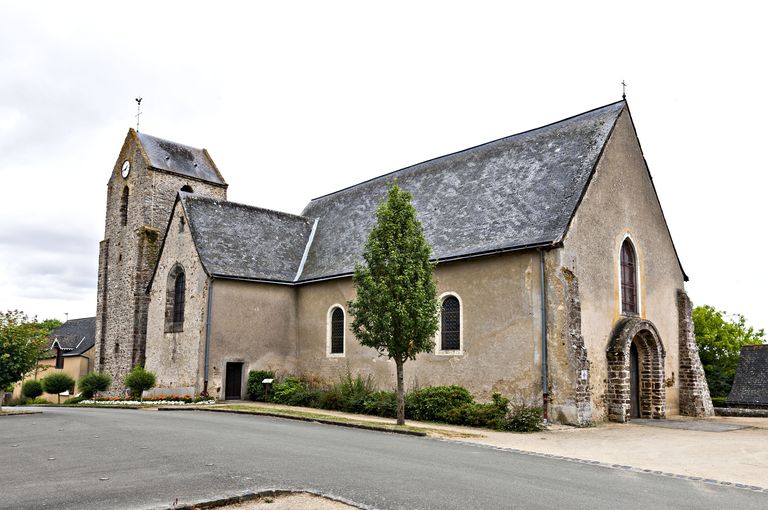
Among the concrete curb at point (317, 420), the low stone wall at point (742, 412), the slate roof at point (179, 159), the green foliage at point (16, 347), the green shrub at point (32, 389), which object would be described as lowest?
the green shrub at point (32, 389)

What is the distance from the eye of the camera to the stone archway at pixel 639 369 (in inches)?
766

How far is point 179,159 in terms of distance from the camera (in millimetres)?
37938

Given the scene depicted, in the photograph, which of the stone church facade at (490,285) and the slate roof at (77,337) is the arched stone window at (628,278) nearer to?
the stone church facade at (490,285)

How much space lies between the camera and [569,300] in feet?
60.6

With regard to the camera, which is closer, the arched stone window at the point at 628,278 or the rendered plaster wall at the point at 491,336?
the rendered plaster wall at the point at 491,336

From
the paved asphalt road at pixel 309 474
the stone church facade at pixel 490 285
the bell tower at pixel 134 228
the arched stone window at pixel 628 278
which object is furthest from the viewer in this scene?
Result: the bell tower at pixel 134 228

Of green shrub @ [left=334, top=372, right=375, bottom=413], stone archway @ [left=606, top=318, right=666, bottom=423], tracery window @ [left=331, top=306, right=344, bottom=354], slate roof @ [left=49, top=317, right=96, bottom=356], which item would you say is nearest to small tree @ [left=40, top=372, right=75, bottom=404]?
slate roof @ [left=49, top=317, right=96, bottom=356]

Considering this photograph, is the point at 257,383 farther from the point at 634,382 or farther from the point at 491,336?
the point at 634,382

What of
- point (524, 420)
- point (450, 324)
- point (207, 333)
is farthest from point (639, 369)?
point (207, 333)

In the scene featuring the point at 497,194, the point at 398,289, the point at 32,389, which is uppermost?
the point at 497,194

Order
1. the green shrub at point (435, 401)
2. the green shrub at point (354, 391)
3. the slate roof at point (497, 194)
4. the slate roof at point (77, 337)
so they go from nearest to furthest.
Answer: the green shrub at point (435, 401) < the slate roof at point (497, 194) < the green shrub at point (354, 391) < the slate roof at point (77, 337)

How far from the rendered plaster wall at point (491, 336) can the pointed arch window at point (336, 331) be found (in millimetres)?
2383

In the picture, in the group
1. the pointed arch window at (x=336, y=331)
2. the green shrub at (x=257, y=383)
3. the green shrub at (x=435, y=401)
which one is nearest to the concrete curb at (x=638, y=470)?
the green shrub at (x=435, y=401)

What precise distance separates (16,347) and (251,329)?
9.37m
